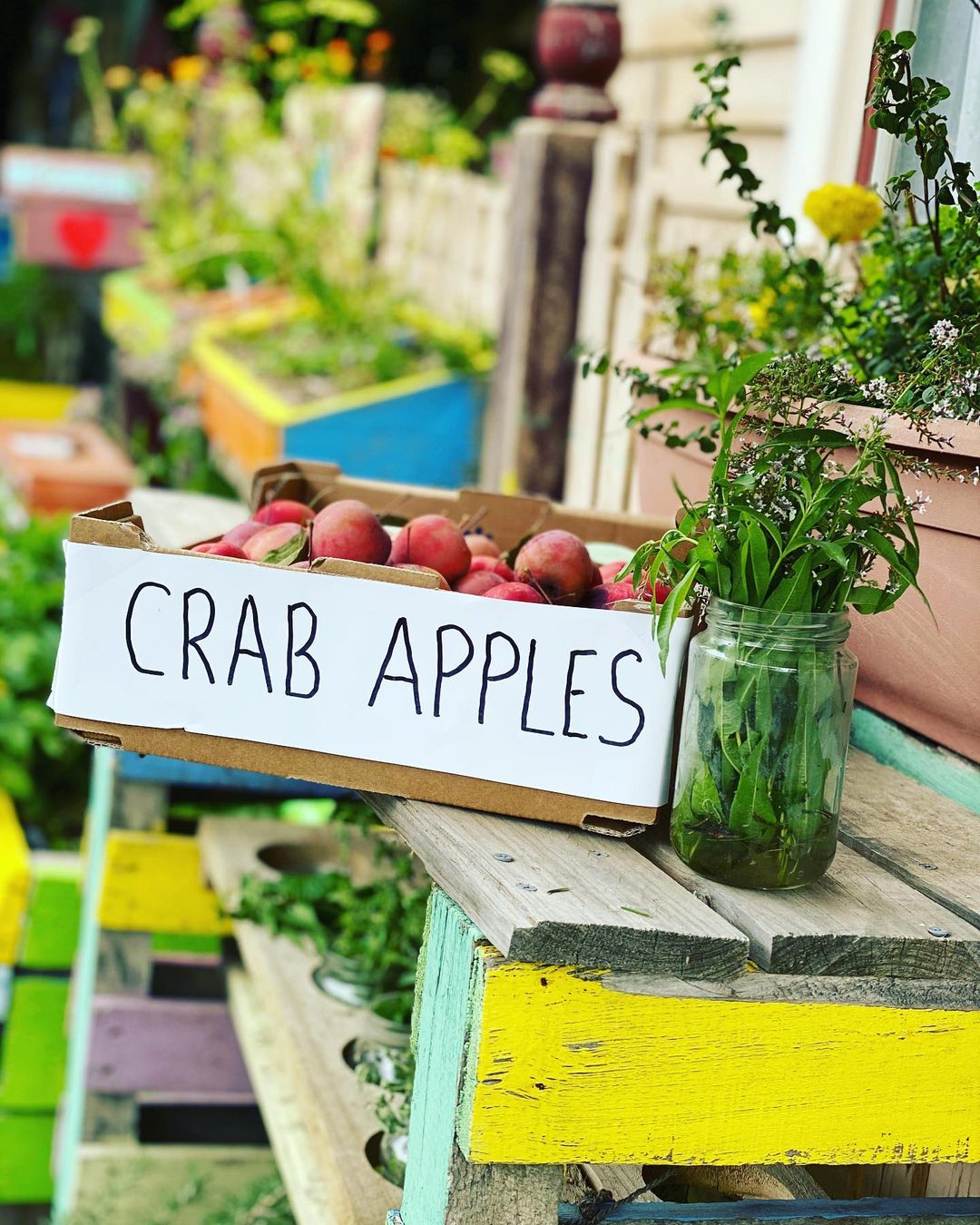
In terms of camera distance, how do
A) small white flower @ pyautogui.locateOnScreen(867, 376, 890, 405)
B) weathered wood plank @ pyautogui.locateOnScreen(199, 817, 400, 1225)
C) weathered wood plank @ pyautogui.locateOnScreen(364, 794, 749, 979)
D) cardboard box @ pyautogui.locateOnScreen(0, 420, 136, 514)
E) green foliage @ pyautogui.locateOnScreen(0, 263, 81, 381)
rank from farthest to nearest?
green foliage @ pyautogui.locateOnScreen(0, 263, 81, 381) < cardboard box @ pyautogui.locateOnScreen(0, 420, 136, 514) < weathered wood plank @ pyautogui.locateOnScreen(199, 817, 400, 1225) < small white flower @ pyautogui.locateOnScreen(867, 376, 890, 405) < weathered wood plank @ pyautogui.locateOnScreen(364, 794, 749, 979)

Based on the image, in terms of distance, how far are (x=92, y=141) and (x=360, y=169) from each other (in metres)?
6.09

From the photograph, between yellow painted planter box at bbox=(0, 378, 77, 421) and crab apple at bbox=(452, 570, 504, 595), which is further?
yellow painted planter box at bbox=(0, 378, 77, 421)

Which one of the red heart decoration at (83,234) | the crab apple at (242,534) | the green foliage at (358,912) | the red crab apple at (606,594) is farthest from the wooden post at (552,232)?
the red heart decoration at (83,234)

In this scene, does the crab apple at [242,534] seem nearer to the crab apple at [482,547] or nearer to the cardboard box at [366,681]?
the cardboard box at [366,681]

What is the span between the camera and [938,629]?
3.60 feet

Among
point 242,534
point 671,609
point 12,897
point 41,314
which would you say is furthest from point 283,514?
point 41,314

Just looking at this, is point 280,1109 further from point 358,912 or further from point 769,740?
point 769,740

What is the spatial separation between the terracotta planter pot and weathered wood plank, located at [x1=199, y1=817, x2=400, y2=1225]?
0.67 meters

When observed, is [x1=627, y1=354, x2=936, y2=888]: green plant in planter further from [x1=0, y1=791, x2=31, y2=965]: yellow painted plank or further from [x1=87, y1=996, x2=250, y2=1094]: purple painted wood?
[x1=0, y1=791, x2=31, y2=965]: yellow painted plank

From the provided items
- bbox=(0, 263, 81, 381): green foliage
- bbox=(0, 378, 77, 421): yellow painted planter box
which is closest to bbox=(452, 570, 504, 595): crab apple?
bbox=(0, 378, 77, 421): yellow painted planter box

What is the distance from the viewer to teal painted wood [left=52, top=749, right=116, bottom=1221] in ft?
7.28

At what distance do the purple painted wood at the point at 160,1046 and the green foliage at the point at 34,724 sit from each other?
1.15 metres

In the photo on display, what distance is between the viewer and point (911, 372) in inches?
43.4

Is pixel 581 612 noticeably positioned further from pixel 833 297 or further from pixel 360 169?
pixel 360 169
